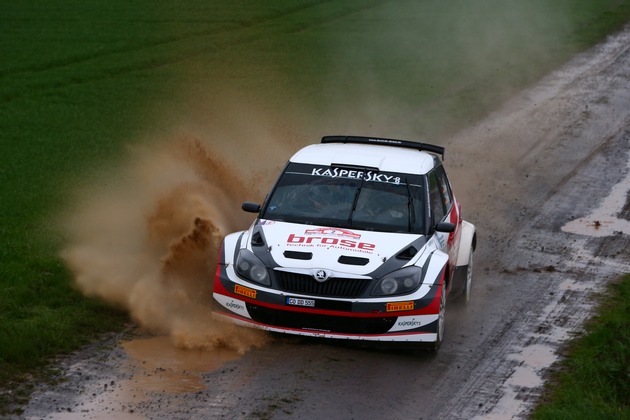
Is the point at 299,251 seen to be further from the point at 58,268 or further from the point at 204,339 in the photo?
the point at 58,268

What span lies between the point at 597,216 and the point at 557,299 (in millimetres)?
3962

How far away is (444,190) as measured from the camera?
1185cm

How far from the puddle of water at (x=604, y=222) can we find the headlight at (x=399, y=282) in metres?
5.73

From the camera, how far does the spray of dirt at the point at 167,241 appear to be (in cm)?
Answer: 1045

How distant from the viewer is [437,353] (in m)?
10.0

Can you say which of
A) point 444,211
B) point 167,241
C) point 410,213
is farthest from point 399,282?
point 167,241

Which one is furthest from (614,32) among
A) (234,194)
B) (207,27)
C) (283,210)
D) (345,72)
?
(283,210)

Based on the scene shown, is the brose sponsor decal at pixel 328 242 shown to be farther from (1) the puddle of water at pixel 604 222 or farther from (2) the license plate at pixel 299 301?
(1) the puddle of water at pixel 604 222

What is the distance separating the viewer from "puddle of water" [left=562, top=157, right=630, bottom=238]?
1492 cm

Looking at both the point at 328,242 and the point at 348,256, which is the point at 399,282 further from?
the point at 328,242

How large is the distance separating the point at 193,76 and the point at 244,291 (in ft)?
59.9

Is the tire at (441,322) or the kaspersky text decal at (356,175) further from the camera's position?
the kaspersky text decal at (356,175)

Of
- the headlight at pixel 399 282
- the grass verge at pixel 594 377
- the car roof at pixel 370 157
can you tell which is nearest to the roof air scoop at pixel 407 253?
the headlight at pixel 399 282

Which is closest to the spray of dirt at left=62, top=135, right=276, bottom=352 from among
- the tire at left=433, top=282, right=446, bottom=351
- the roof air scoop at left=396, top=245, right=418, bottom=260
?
the roof air scoop at left=396, top=245, right=418, bottom=260
